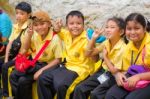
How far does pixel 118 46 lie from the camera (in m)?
4.18

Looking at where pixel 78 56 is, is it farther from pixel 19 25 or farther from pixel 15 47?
pixel 19 25

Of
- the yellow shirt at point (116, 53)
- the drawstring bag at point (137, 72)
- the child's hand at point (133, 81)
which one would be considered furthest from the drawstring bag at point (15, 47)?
the child's hand at point (133, 81)

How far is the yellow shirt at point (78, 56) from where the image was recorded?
4.44m

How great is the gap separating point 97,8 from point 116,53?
2.01m

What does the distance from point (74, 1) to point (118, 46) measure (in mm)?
2337

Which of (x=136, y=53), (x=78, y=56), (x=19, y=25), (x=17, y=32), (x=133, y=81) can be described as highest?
(x=19, y=25)

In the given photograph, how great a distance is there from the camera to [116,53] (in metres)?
4.17

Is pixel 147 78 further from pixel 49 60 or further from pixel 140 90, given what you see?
pixel 49 60

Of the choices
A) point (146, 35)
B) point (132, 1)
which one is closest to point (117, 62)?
point (146, 35)

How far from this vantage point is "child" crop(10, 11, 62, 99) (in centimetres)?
473

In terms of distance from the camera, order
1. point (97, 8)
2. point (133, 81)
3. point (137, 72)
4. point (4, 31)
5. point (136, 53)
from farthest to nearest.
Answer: point (97, 8) → point (4, 31) → point (136, 53) → point (137, 72) → point (133, 81)


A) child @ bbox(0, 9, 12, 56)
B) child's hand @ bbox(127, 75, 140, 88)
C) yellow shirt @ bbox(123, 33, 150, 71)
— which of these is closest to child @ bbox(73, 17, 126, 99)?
yellow shirt @ bbox(123, 33, 150, 71)

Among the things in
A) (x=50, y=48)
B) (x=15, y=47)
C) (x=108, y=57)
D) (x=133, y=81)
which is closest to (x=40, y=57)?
(x=50, y=48)

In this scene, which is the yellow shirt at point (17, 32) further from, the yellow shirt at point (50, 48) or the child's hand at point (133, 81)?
the child's hand at point (133, 81)
